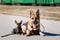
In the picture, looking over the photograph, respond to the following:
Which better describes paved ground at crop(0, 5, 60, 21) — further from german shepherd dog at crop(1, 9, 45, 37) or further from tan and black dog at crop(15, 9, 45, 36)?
tan and black dog at crop(15, 9, 45, 36)

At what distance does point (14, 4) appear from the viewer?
72.4 ft

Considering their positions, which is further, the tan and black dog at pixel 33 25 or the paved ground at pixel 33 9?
the paved ground at pixel 33 9

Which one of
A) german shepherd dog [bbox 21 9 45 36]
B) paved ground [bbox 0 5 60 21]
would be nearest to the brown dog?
german shepherd dog [bbox 21 9 45 36]

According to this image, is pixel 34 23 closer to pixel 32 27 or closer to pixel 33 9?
pixel 32 27

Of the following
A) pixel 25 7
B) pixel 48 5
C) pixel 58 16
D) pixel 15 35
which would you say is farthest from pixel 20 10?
pixel 15 35

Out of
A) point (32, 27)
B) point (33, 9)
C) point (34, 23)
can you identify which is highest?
point (34, 23)

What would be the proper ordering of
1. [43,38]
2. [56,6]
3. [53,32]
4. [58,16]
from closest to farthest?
[43,38], [53,32], [58,16], [56,6]

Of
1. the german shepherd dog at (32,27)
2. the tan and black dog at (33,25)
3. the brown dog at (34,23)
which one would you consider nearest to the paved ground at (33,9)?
the german shepherd dog at (32,27)

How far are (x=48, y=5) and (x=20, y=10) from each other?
6.83ft

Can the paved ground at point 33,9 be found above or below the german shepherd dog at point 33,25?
below

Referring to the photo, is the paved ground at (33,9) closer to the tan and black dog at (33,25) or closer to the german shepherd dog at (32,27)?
the german shepherd dog at (32,27)

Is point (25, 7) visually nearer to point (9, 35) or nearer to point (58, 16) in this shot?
point (58, 16)

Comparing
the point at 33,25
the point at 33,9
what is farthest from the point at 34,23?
the point at 33,9

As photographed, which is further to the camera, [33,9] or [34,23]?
[33,9]
